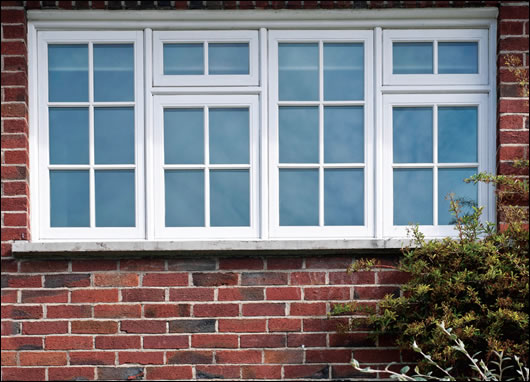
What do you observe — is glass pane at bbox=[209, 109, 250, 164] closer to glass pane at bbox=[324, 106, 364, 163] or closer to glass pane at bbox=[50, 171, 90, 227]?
glass pane at bbox=[324, 106, 364, 163]

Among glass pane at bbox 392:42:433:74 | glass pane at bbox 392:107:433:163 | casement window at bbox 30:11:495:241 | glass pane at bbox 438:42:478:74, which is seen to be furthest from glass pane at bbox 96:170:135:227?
Result: glass pane at bbox 438:42:478:74

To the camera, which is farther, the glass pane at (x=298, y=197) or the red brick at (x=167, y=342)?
the glass pane at (x=298, y=197)

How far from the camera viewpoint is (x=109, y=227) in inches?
150

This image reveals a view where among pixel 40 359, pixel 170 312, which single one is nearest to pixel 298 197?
pixel 170 312

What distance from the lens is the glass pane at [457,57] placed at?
152 inches

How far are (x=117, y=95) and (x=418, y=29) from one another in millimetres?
2023

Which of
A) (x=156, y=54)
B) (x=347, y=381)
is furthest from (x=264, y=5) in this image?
(x=347, y=381)

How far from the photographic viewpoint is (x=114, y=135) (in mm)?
3850

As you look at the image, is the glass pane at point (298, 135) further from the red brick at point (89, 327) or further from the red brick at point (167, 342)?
the red brick at point (89, 327)

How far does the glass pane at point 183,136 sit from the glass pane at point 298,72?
0.59m

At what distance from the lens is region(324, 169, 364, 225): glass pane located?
12.6ft

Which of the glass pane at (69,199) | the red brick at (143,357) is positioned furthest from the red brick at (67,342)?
the glass pane at (69,199)

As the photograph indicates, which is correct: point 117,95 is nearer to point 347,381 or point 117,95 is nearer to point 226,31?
point 226,31

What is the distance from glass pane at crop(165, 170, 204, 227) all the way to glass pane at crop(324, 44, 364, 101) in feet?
3.35
